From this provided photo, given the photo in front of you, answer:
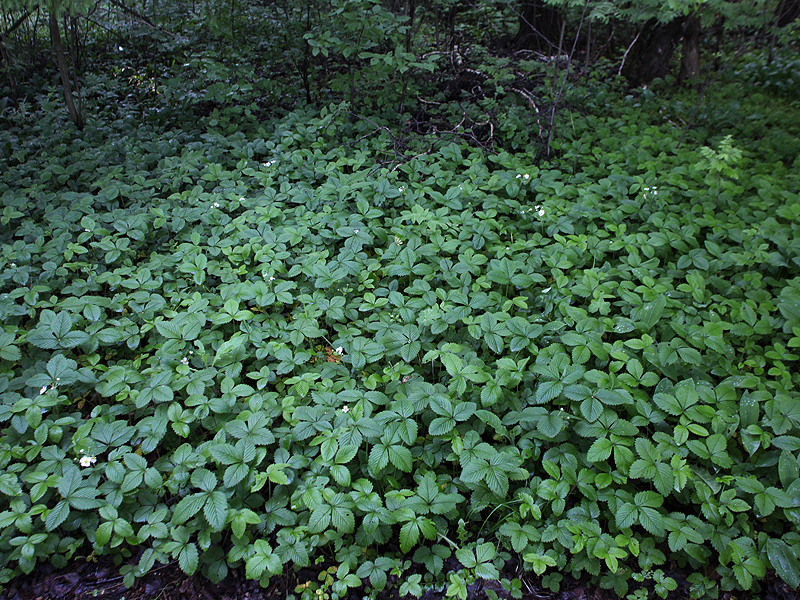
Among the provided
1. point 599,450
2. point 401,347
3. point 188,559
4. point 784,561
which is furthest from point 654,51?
point 188,559

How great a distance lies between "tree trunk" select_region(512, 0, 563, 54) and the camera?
7320 millimetres

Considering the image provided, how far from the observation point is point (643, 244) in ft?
11.3

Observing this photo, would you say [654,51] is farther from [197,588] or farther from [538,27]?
[197,588]

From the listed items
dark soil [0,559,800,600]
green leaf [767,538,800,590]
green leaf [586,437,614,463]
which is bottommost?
dark soil [0,559,800,600]

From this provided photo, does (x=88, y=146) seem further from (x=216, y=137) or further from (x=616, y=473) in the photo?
(x=616, y=473)

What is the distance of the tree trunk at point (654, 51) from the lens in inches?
269

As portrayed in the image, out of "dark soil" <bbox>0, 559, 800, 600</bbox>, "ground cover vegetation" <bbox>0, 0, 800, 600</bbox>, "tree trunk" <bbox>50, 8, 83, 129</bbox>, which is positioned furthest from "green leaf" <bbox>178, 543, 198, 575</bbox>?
"tree trunk" <bbox>50, 8, 83, 129</bbox>

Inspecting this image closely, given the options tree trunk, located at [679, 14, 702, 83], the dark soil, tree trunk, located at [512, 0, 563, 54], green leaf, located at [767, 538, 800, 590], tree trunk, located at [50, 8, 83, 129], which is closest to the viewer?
green leaf, located at [767, 538, 800, 590]

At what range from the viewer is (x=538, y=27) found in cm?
744

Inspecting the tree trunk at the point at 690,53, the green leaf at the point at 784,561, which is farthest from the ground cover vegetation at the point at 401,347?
the tree trunk at the point at 690,53

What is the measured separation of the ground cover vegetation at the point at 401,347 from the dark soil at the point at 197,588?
0.05 metres

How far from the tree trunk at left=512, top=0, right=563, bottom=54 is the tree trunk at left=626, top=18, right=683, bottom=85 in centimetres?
126

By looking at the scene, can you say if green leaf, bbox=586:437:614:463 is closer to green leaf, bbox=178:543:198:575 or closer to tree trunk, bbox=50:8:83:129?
green leaf, bbox=178:543:198:575

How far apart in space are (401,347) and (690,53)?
23.4ft
